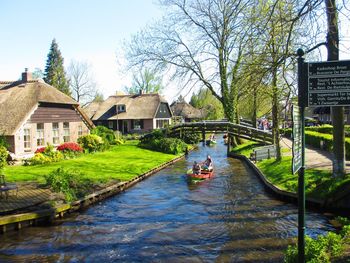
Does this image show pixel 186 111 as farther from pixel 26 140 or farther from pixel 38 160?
pixel 38 160

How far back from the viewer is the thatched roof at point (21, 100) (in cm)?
2666

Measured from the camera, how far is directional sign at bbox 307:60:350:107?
6.77 meters

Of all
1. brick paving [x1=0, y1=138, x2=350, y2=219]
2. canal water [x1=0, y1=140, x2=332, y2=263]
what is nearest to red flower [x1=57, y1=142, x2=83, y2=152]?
canal water [x1=0, y1=140, x2=332, y2=263]

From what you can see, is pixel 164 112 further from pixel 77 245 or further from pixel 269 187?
pixel 77 245

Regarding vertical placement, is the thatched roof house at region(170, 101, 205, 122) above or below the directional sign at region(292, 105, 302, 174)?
above

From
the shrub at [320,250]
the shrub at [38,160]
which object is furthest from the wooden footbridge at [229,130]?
the shrub at [320,250]

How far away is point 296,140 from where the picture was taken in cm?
657

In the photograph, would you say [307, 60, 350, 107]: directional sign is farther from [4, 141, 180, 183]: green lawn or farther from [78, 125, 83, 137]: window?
[78, 125, 83, 137]: window

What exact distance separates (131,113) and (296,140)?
52.3 meters

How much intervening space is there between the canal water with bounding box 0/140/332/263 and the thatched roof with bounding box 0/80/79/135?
1135 centimetres

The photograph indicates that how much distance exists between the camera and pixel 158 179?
82.2 ft

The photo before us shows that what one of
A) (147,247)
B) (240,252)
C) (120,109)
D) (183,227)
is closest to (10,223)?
(147,247)

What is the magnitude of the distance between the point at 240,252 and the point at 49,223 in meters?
7.54

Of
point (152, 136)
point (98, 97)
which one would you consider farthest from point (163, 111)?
point (98, 97)
